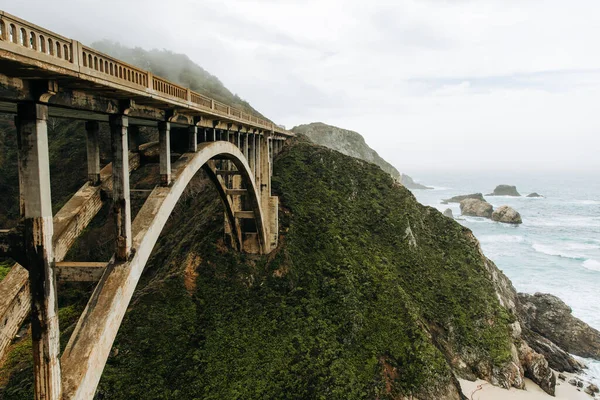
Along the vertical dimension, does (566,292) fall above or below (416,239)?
below

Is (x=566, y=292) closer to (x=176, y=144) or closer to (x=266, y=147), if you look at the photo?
(x=266, y=147)

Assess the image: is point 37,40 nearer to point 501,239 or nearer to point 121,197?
point 121,197

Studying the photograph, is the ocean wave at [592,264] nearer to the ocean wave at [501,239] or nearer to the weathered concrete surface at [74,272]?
the ocean wave at [501,239]

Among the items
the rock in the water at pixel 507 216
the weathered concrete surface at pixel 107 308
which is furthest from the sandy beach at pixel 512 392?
the rock in the water at pixel 507 216

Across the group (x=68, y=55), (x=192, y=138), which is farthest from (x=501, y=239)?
(x=68, y=55)

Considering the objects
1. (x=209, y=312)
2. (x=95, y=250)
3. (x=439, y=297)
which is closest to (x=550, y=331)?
(x=439, y=297)
